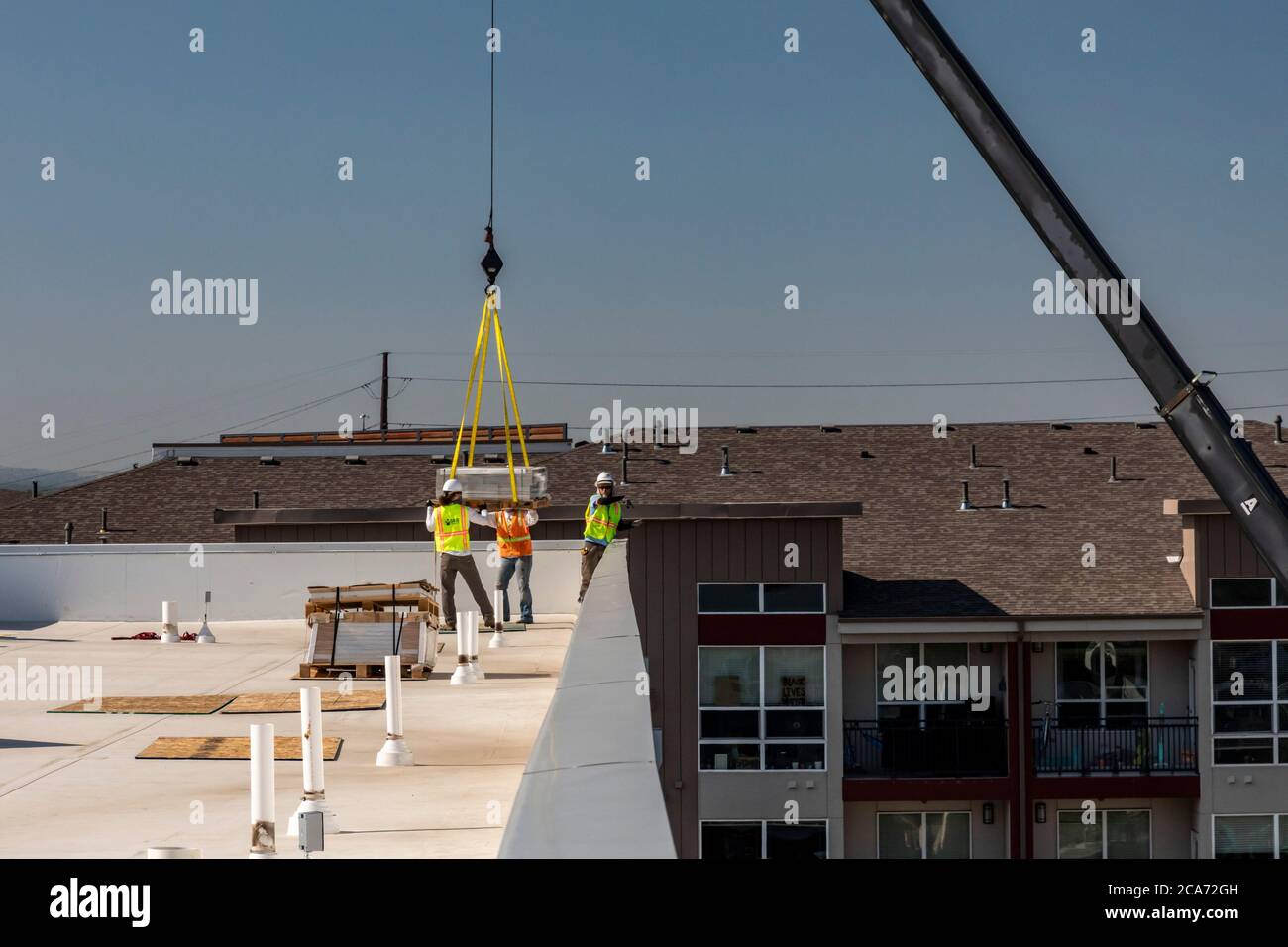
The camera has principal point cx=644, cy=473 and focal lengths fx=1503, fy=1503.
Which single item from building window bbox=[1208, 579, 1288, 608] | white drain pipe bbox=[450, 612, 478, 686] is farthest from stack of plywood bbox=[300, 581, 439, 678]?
building window bbox=[1208, 579, 1288, 608]

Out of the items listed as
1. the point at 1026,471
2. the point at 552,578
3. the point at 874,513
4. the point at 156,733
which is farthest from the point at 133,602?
the point at 1026,471

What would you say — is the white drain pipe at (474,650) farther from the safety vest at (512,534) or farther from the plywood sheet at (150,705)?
the safety vest at (512,534)

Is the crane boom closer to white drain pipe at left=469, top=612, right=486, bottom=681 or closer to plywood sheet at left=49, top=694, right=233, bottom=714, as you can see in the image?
white drain pipe at left=469, top=612, right=486, bottom=681

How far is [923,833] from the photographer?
122 ft

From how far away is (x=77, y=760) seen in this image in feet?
39.3

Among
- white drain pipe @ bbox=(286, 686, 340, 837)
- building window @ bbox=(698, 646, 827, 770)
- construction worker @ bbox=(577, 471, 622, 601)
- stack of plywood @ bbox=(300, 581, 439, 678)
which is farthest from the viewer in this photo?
building window @ bbox=(698, 646, 827, 770)

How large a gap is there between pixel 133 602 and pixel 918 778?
19131 millimetres

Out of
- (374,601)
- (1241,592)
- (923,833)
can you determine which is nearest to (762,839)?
(923,833)

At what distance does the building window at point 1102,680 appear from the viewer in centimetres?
3747

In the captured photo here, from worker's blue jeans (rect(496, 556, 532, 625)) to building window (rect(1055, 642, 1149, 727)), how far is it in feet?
61.4

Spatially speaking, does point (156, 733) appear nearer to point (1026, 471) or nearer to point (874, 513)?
point (874, 513)

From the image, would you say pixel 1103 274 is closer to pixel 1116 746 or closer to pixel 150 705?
pixel 150 705

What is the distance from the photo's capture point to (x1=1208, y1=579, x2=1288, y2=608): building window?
3772 cm

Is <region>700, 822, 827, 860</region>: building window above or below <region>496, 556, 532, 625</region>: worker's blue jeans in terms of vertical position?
below
